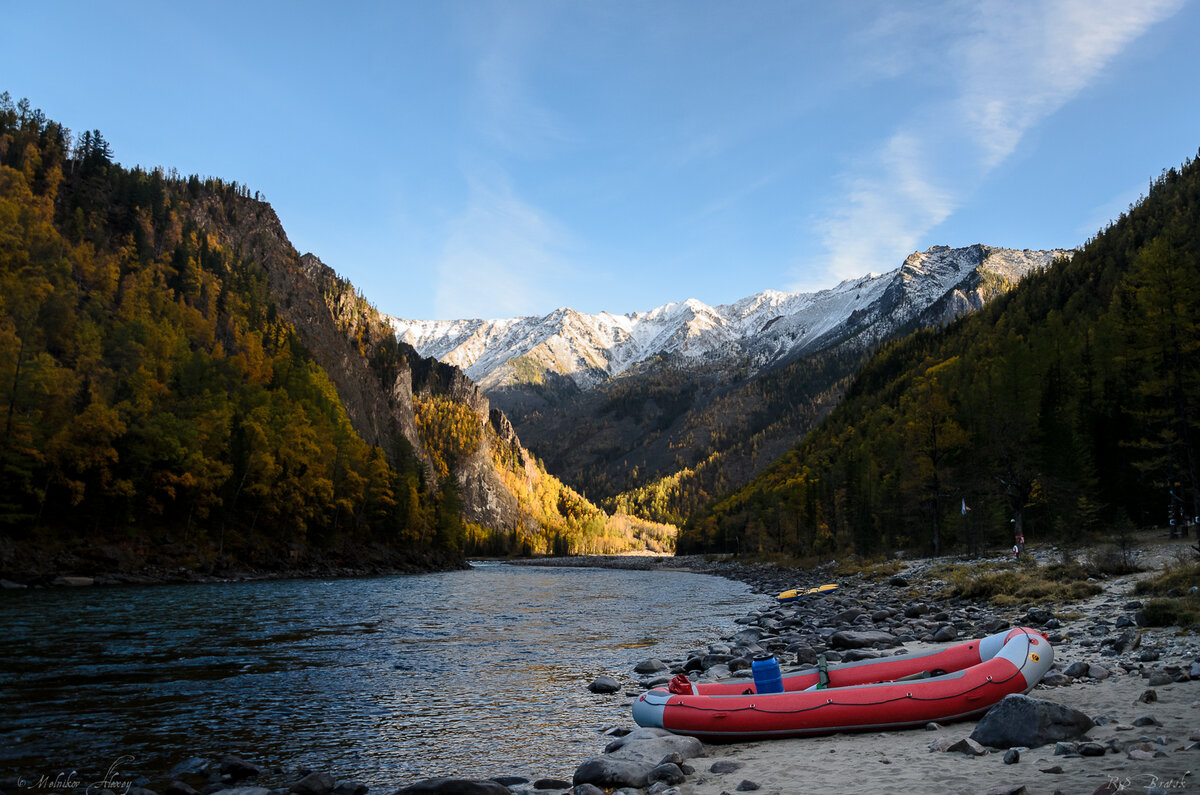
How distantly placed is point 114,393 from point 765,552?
99453mm

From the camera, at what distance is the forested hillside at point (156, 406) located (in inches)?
1831

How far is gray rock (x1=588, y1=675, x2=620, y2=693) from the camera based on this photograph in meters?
17.1

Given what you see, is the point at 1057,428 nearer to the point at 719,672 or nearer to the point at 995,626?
the point at 995,626

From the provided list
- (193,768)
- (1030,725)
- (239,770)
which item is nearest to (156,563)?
(193,768)

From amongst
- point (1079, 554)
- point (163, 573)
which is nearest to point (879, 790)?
point (1079, 554)

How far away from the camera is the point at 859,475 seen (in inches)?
3538

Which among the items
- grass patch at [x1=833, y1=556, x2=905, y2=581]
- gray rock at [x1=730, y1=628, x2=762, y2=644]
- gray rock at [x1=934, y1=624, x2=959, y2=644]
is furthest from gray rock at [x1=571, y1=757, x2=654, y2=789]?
grass patch at [x1=833, y1=556, x2=905, y2=581]

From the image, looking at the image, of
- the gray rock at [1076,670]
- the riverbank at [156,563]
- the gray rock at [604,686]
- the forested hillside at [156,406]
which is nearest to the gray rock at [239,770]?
the gray rock at [604,686]

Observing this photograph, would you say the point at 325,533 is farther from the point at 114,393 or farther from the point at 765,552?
the point at 765,552

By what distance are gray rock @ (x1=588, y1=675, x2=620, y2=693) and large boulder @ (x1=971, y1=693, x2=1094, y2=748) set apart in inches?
374

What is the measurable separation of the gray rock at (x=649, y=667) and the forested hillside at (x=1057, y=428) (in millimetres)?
30711

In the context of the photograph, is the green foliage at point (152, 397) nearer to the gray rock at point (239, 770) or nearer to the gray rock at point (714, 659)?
the gray rock at point (239, 770)

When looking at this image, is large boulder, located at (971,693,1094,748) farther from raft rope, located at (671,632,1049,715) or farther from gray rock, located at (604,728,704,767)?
gray rock, located at (604,728,704,767)

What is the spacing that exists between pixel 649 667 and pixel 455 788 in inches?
436
